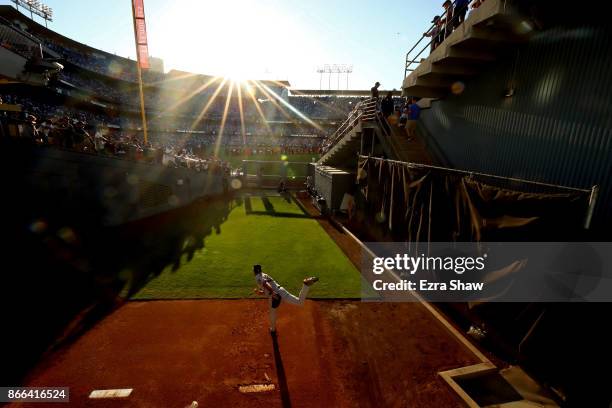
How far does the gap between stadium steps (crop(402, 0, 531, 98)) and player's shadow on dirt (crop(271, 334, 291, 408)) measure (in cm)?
915

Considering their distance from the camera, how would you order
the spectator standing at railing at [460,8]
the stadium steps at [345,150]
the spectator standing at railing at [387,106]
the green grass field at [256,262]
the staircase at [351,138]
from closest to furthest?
1. the green grass field at [256,262]
2. the spectator standing at railing at [460,8]
3. the spectator standing at railing at [387,106]
4. the staircase at [351,138]
5. the stadium steps at [345,150]

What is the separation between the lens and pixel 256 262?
10.7m

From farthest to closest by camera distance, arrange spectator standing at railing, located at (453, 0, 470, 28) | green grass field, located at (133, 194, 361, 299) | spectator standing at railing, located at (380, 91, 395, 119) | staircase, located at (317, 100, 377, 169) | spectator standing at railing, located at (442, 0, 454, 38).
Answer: staircase, located at (317, 100, 377, 169) < spectator standing at railing, located at (380, 91, 395, 119) < spectator standing at railing, located at (442, 0, 454, 38) < spectator standing at railing, located at (453, 0, 470, 28) < green grass field, located at (133, 194, 361, 299)

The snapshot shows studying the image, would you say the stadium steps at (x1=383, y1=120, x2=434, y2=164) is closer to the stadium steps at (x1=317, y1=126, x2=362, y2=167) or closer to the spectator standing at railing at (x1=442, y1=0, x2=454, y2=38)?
the stadium steps at (x1=317, y1=126, x2=362, y2=167)

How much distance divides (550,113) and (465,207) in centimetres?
343

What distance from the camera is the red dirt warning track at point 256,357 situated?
16.6 ft

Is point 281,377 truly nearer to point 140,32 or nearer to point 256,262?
point 256,262

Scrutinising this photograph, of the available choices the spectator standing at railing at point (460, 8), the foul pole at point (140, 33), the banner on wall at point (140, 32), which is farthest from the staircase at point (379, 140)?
the banner on wall at point (140, 32)

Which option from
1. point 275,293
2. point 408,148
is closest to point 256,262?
point 275,293

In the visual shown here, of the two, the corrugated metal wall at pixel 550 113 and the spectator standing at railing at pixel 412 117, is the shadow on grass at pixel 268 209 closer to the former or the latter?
the spectator standing at railing at pixel 412 117

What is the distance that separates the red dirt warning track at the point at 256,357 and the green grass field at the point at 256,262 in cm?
77

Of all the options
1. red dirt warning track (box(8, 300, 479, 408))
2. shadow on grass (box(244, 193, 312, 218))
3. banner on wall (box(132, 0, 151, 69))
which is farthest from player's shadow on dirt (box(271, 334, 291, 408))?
banner on wall (box(132, 0, 151, 69))

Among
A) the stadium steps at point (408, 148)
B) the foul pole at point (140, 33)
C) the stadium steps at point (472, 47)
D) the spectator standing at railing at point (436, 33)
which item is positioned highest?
the foul pole at point (140, 33)

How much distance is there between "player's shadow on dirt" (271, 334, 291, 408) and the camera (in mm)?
5000
